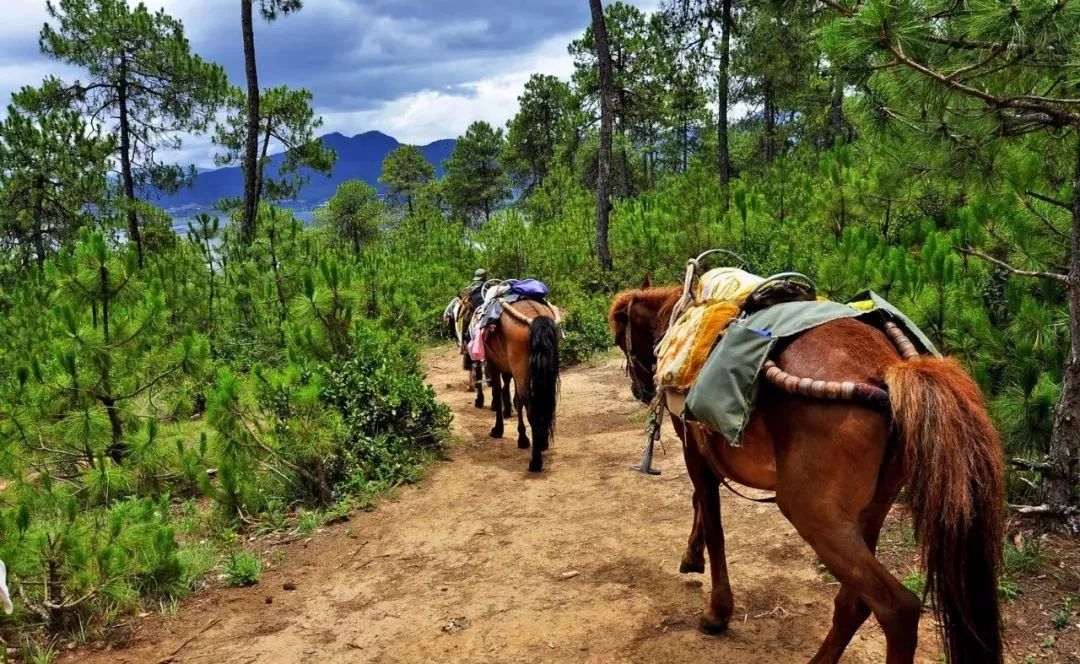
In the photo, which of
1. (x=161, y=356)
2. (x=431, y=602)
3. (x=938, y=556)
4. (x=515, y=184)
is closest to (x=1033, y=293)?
(x=938, y=556)

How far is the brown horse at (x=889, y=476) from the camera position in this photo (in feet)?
6.44

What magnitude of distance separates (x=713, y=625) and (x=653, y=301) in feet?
6.41

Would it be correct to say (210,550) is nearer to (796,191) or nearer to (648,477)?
(648,477)

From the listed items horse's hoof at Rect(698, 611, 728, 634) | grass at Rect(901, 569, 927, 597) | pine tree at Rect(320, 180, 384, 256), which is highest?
pine tree at Rect(320, 180, 384, 256)

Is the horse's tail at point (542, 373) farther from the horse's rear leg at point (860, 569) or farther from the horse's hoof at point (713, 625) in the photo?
the horse's rear leg at point (860, 569)

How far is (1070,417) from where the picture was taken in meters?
3.22

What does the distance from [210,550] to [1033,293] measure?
19.1ft

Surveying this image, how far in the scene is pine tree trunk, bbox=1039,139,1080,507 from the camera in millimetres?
3195

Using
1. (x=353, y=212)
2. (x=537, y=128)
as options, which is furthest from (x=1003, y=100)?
(x=353, y=212)

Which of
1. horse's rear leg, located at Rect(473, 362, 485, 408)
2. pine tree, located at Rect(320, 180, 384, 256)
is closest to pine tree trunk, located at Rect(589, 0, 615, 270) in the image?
horse's rear leg, located at Rect(473, 362, 485, 408)

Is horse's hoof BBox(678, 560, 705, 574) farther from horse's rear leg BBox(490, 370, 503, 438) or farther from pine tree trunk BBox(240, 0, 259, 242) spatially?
pine tree trunk BBox(240, 0, 259, 242)

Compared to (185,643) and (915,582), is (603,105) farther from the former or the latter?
(185,643)

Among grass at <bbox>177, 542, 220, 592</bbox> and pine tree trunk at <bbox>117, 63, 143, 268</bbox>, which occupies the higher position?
pine tree trunk at <bbox>117, 63, 143, 268</bbox>

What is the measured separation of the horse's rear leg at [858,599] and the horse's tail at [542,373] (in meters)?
3.19
